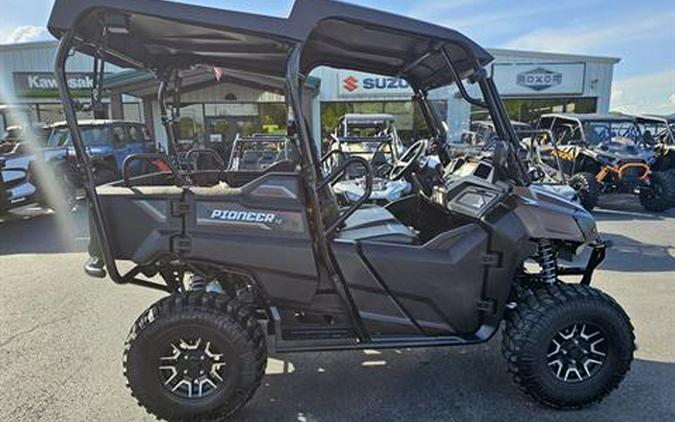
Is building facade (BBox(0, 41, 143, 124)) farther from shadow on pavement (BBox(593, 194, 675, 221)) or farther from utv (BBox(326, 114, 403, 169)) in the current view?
shadow on pavement (BBox(593, 194, 675, 221))

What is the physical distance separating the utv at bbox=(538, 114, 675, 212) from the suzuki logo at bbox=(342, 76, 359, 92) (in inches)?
343

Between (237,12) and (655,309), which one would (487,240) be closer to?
(237,12)

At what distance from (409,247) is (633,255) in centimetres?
480

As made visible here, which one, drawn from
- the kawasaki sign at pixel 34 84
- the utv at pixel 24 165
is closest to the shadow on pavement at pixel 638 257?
the utv at pixel 24 165

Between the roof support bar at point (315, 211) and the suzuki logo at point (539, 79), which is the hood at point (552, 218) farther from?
the suzuki logo at point (539, 79)

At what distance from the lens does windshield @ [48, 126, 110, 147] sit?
396 inches

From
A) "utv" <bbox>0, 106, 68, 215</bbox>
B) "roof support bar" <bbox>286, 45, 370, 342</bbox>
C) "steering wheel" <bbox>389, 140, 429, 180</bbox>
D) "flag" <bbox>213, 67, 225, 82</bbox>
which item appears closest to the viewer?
"roof support bar" <bbox>286, 45, 370, 342</bbox>

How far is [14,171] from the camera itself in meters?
8.05

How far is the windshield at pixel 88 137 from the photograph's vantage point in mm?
10047

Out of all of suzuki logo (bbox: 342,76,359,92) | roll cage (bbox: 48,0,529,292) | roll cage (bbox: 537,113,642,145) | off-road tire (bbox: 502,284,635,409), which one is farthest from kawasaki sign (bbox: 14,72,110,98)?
off-road tire (bbox: 502,284,635,409)

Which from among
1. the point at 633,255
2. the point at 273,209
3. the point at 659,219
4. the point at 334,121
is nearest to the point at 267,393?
the point at 273,209

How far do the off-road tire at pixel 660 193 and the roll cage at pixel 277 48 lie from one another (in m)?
7.99

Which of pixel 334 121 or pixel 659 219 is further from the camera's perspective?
pixel 334 121

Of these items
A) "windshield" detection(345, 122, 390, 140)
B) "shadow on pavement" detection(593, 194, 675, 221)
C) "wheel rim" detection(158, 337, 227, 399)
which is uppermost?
"windshield" detection(345, 122, 390, 140)
